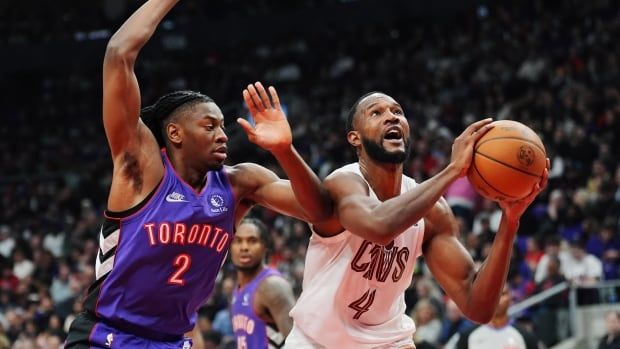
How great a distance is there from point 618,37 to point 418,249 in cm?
1259

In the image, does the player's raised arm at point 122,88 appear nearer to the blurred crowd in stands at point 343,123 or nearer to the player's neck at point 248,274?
the player's neck at point 248,274

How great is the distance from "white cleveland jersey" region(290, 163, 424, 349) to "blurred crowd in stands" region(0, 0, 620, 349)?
520cm

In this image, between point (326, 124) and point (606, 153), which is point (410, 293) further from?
point (326, 124)

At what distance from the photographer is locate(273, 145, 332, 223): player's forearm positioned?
14.8ft

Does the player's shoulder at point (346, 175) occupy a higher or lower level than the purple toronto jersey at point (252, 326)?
higher

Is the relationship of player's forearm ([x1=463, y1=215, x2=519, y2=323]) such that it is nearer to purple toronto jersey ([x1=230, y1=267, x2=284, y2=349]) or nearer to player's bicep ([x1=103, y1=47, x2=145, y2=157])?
player's bicep ([x1=103, y1=47, x2=145, y2=157])

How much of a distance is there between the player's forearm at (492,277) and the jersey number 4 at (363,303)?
457mm

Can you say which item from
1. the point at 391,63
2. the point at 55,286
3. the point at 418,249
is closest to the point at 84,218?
the point at 55,286

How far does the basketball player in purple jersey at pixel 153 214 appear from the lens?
174 inches

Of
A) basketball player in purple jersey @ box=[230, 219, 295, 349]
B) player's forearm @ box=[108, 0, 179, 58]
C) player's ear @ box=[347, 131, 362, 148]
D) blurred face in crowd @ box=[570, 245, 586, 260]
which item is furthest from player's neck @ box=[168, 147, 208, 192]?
blurred face in crowd @ box=[570, 245, 586, 260]

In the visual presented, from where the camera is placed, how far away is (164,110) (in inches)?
189

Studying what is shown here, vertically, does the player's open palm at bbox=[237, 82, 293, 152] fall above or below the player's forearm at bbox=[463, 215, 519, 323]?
above

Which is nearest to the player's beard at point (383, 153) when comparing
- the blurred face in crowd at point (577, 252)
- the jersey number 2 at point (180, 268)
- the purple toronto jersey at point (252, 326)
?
the jersey number 2 at point (180, 268)

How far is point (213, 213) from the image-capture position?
4613mm
